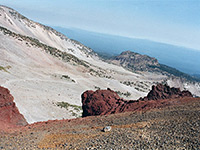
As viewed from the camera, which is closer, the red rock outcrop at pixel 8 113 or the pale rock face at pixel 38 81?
the red rock outcrop at pixel 8 113

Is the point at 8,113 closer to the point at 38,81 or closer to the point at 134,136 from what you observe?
the point at 134,136

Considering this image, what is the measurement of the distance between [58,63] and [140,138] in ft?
250

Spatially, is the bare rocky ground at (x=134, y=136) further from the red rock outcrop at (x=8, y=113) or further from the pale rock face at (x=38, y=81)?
the pale rock face at (x=38, y=81)

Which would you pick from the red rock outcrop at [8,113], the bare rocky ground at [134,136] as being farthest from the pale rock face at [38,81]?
the bare rocky ground at [134,136]

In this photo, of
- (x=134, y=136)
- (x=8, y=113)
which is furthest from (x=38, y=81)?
(x=134, y=136)

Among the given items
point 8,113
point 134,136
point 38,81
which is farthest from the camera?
point 38,81

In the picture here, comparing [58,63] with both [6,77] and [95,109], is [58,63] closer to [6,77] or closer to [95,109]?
[6,77]

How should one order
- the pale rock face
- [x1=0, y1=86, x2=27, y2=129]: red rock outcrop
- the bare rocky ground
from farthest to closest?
1. the pale rock face
2. [x1=0, y1=86, x2=27, y2=129]: red rock outcrop
3. the bare rocky ground

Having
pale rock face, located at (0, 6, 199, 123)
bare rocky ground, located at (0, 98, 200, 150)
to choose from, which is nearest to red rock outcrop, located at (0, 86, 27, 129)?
bare rocky ground, located at (0, 98, 200, 150)

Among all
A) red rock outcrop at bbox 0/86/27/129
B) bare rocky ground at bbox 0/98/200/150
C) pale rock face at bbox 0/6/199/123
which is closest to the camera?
bare rocky ground at bbox 0/98/200/150

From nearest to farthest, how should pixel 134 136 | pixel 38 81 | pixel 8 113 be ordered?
pixel 134 136, pixel 8 113, pixel 38 81

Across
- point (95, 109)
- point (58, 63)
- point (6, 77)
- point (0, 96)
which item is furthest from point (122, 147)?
point (58, 63)

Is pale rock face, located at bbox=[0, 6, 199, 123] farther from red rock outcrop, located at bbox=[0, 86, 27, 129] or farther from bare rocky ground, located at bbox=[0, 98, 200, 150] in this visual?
bare rocky ground, located at bbox=[0, 98, 200, 150]

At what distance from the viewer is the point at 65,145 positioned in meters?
11.2
